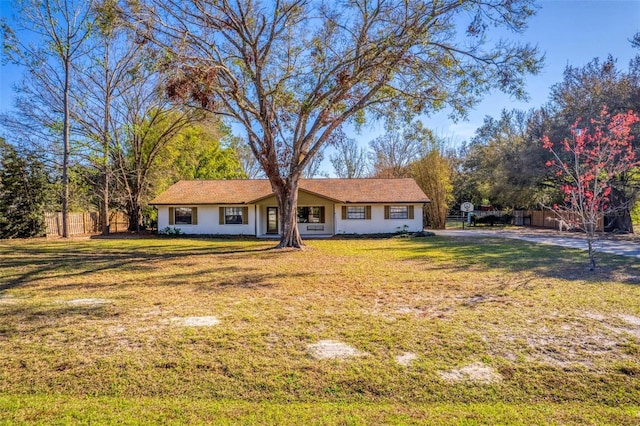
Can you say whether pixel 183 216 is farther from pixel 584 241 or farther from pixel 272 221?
pixel 584 241

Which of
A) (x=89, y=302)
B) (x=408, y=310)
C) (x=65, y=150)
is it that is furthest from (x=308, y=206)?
(x=408, y=310)

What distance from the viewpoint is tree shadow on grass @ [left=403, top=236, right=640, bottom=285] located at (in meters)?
8.67

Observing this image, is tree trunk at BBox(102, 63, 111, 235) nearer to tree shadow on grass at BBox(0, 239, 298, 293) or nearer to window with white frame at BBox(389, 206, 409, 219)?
tree shadow on grass at BBox(0, 239, 298, 293)

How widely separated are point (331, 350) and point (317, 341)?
317mm

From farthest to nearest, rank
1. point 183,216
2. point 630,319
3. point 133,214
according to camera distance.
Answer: point 133,214, point 183,216, point 630,319

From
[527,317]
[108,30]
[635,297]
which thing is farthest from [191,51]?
[635,297]

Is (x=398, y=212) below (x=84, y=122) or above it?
below

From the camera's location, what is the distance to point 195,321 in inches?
207

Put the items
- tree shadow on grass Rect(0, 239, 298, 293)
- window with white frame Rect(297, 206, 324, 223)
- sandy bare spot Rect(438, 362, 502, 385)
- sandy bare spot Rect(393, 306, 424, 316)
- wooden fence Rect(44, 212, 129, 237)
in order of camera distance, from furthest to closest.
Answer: window with white frame Rect(297, 206, 324, 223) → wooden fence Rect(44, 212, 129, 237) → tree shadow on grass Rect(0, 239, 298, 293) → sandy bare spot Rect(393, 306, 424, 316) → sandy bare spot Rect(438, 362, 502, 385)

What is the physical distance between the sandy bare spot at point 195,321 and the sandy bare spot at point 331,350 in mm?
1634

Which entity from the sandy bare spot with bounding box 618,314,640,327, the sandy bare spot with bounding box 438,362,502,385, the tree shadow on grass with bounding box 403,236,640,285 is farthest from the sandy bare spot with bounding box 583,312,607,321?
the tree shadow on grass with bounding box 403,236,640,285

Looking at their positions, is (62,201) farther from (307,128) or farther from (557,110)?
(557,110)

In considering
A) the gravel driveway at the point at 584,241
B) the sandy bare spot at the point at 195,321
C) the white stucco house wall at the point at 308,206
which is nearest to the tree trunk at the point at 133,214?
the white stucco house wall at the point at 308,206

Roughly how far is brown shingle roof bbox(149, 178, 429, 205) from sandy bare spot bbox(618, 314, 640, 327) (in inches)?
647
